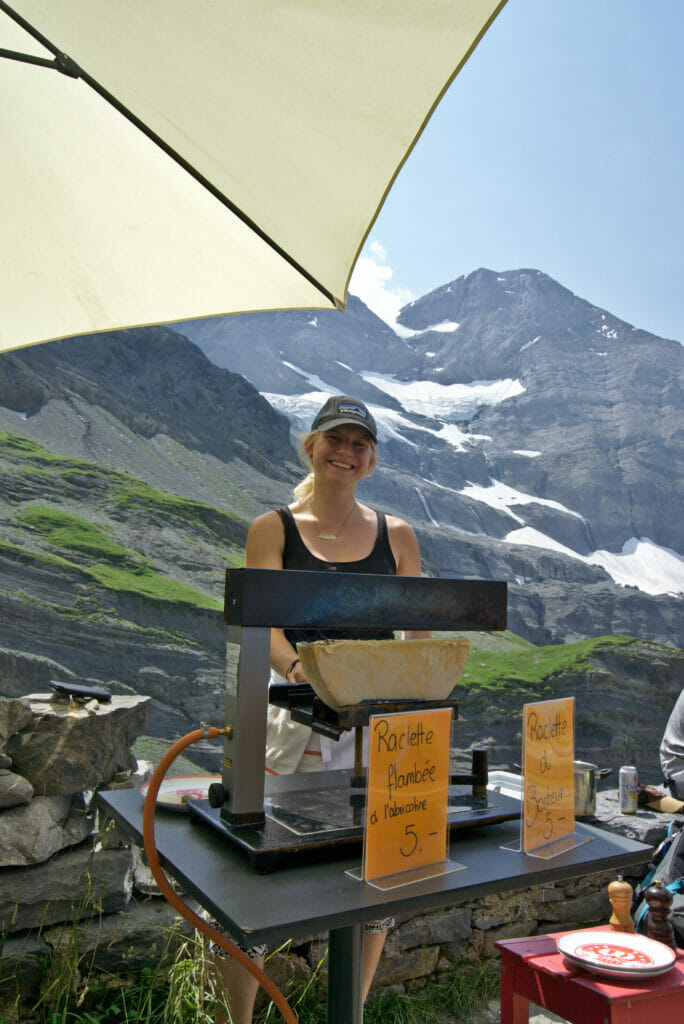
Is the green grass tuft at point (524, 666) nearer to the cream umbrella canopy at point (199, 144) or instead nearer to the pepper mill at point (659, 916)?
the pepper mill at point (659, 916)

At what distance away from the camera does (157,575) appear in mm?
12414

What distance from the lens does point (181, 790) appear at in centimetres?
100

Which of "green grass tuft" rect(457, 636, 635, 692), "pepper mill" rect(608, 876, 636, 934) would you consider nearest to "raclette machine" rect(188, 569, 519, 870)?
"pepper mill" rect(608, 876, 636, 934)

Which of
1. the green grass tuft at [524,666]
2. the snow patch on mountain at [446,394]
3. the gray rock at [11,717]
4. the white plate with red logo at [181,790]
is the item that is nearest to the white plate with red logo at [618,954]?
the white plate with red logo at [181,790]

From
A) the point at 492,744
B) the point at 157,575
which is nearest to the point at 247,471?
the point at 157,575

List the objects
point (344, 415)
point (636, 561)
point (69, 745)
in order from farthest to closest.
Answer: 1. point (636, 561)
2. point (69, 745)
3. point (344, 415)

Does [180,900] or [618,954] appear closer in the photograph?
[180,900]

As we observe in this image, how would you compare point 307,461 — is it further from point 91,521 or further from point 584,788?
point 91,521

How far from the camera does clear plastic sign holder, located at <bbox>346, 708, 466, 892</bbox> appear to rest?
656 millimetres

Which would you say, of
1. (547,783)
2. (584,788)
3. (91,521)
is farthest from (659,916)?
(91,521)

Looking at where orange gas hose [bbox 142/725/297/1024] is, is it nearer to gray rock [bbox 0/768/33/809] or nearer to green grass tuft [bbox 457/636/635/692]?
gray rock [bbox 0/768/33/809]

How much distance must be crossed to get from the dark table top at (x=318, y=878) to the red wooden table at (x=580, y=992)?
13.7 inches

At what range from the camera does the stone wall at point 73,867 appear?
5.14ft

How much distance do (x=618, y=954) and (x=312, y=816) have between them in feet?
2.24
